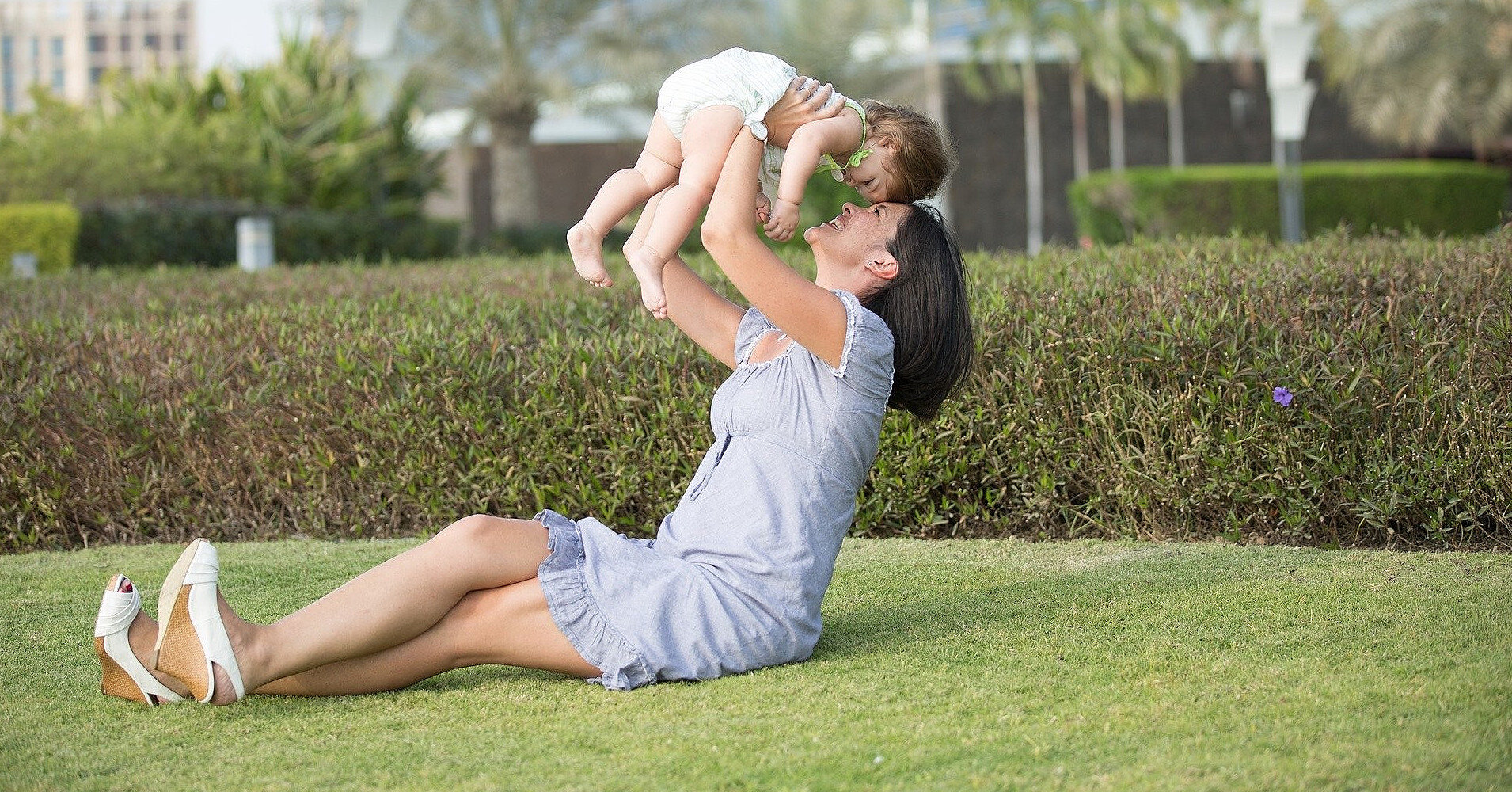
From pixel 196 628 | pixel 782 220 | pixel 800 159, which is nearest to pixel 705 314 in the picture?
pixel 782 220

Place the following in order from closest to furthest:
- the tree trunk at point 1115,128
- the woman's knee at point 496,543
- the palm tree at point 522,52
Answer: the woman's knee at point 496,543, the palm tree at point 522,52, the tree trunk at point 1115,128

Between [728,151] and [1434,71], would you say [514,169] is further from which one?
[728,151]

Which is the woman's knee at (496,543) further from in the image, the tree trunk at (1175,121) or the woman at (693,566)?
the tree trunk at (1175,121)

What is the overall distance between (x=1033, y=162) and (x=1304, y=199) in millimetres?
8064

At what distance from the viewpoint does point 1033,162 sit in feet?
94.2

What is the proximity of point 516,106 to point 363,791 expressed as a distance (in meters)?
20.5

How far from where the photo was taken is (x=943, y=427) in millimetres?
4789

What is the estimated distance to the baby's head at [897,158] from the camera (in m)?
3.19

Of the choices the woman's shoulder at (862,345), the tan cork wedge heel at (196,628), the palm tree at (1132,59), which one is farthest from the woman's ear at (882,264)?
the palm tree at (1132,59)

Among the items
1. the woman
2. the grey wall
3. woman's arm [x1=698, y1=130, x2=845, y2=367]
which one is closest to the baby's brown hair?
the woman

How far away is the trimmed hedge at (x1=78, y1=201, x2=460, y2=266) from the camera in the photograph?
14.4 m

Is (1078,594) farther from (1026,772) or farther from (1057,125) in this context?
(1057,125)

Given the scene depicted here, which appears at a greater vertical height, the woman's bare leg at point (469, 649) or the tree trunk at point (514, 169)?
the tree trunk at point (514, 169)

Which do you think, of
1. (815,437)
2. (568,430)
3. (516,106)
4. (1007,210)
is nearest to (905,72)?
(1007,210)
